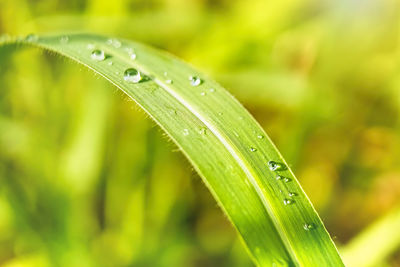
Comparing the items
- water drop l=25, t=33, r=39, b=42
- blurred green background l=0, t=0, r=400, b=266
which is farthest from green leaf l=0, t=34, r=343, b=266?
blurred green background l=0, t=0, r=400, b=266

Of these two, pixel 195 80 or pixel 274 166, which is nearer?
pixel 274 166

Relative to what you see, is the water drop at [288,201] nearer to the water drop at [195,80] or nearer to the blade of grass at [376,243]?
the water drop at [195,80]

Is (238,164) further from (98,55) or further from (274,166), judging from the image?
(98,55)

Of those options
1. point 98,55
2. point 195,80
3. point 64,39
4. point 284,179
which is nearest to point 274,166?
point 284,179

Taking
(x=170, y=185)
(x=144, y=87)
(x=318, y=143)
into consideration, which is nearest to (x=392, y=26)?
(x=318, y=143)

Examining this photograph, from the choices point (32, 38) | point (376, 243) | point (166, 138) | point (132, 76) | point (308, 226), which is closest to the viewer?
point (308, 226)

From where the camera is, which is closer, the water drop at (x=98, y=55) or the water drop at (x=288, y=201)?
the water drop at (x=288, y=201)

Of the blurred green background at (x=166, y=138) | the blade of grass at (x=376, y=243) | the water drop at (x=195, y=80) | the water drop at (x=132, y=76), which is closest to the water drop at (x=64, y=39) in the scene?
the water drop at (x=132, y=76)
